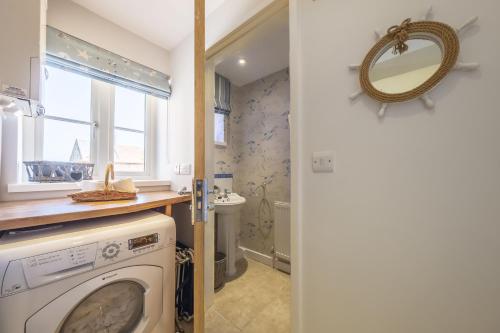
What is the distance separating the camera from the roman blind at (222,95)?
7.56 ft

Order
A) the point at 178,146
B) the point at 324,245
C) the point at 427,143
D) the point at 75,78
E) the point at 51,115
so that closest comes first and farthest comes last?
the point at 427,143
the point at 324,245
the point at 51,115
the point at 75,78
the point at 178,146

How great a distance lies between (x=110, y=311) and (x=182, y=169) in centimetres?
103

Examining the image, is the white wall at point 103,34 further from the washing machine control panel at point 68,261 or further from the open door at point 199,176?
the washing machine control panel at point 68,261

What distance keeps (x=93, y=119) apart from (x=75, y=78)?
33 cm

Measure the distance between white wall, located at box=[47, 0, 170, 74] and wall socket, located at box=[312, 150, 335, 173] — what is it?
1761 millimetres

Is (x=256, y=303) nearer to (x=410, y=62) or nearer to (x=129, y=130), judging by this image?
(x=410, y=62)

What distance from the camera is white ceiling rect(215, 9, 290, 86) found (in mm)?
1395

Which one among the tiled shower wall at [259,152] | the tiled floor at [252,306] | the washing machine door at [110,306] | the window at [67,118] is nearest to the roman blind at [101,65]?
the window at [67,118]

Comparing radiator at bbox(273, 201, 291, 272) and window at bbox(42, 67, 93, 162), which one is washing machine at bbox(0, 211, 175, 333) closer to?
window at bbox(42, 67, 93, 162)

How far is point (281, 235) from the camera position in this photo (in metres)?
2.04

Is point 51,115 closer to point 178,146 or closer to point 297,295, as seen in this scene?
point 178,146

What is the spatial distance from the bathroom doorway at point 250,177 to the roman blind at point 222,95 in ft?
0.04

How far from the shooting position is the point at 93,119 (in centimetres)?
156

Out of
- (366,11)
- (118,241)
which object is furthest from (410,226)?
(118,241)
